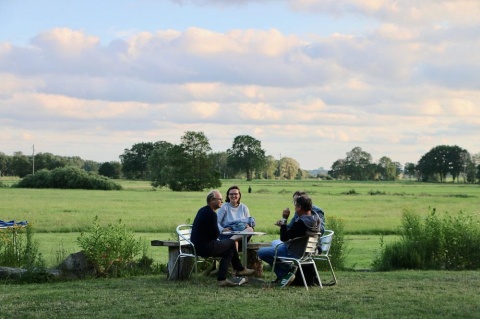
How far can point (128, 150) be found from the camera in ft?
510

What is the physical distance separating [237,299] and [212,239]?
5.79ft

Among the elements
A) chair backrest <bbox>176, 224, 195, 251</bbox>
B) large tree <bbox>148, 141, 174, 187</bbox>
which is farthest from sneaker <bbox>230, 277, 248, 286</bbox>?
large tree <bbox>148, 141, 174, 187</bbox>

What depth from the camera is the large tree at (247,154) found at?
166 m

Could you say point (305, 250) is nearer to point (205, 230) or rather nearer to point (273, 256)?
point (273, 256)

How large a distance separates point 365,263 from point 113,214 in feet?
84.3

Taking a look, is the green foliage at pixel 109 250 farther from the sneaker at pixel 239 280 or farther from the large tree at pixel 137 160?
the large tree at pixel 137 160

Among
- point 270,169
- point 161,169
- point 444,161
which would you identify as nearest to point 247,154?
point 270,169

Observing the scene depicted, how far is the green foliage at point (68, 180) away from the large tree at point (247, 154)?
74.1 m

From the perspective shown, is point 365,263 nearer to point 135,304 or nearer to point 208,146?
point 135,304

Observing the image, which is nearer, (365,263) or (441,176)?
(365,263)

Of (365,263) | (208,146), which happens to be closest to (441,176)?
(208,146)

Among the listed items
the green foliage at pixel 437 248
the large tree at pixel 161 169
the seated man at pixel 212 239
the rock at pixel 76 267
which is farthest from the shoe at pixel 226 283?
the large tree at pixel 161 169

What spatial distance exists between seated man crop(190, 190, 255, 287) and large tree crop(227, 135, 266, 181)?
502 feet

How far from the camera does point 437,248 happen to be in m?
15.2
